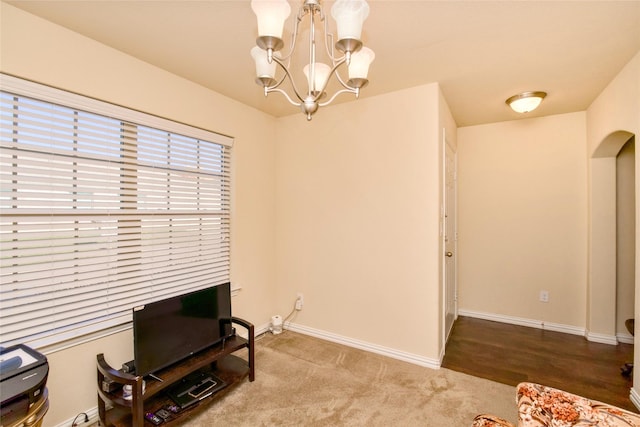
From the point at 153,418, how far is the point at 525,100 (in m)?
3.83

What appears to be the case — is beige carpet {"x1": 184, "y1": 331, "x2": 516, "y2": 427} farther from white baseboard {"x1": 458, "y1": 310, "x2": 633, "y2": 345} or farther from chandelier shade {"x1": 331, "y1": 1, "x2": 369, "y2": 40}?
chandelier shade {"x1": 331, "y1": 1, "x2": 369, "y2": 40}

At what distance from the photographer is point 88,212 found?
1909 mm

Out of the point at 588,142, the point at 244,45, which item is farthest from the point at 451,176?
the point at 244,45

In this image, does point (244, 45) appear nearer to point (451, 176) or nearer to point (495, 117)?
point (451, 176)

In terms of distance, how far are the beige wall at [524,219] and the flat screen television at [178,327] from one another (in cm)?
313

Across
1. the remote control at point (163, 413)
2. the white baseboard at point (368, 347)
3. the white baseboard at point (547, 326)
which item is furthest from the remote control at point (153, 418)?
the white baseboard at point (547, 326)

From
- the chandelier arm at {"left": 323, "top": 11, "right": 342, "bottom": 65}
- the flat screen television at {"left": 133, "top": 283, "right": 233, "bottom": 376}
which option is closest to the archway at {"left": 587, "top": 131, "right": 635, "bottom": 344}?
the chandelier arm at {"left": 323, "top": 11, "right": 342, "bottom": 65}

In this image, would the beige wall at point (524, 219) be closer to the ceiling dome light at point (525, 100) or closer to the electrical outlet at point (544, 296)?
the electrical outlet at point (544, 296)

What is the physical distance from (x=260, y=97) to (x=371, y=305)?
2.33 meters

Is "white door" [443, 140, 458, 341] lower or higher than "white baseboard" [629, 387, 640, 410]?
higher

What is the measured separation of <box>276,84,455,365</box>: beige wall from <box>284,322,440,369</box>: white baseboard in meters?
0.02

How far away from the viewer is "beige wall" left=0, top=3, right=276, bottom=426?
170 centimetres

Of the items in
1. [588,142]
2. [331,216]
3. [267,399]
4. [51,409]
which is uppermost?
[588,142]

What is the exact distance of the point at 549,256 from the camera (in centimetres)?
341
